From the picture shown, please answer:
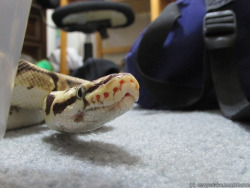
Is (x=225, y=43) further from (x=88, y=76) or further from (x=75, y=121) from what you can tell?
(x=88, y=76)

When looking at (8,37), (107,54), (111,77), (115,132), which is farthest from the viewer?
(107,54)

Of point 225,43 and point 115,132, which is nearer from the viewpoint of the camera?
point 115,132

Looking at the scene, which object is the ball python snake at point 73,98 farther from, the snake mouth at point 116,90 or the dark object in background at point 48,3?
the dark object in background at point 48,3

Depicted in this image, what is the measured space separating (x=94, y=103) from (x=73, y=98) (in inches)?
2.6

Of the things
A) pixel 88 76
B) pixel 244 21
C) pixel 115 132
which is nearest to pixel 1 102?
pixel 115 132

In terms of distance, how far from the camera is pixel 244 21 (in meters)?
0.89

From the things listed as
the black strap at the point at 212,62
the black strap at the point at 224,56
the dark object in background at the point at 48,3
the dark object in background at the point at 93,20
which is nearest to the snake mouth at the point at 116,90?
the black strap at the point at 212,62

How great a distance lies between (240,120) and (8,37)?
0.69 m

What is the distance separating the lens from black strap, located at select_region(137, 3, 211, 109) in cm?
97

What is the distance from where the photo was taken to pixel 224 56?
872 millimetres

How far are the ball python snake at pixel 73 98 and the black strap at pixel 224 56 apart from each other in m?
0.49

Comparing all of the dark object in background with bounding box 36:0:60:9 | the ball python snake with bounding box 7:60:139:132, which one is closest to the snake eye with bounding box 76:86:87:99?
the ball python snake with bounding box 7:60:139:132

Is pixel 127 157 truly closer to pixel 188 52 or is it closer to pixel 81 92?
pixel 81 92

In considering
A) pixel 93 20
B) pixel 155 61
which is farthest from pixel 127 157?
pixel 93 20
